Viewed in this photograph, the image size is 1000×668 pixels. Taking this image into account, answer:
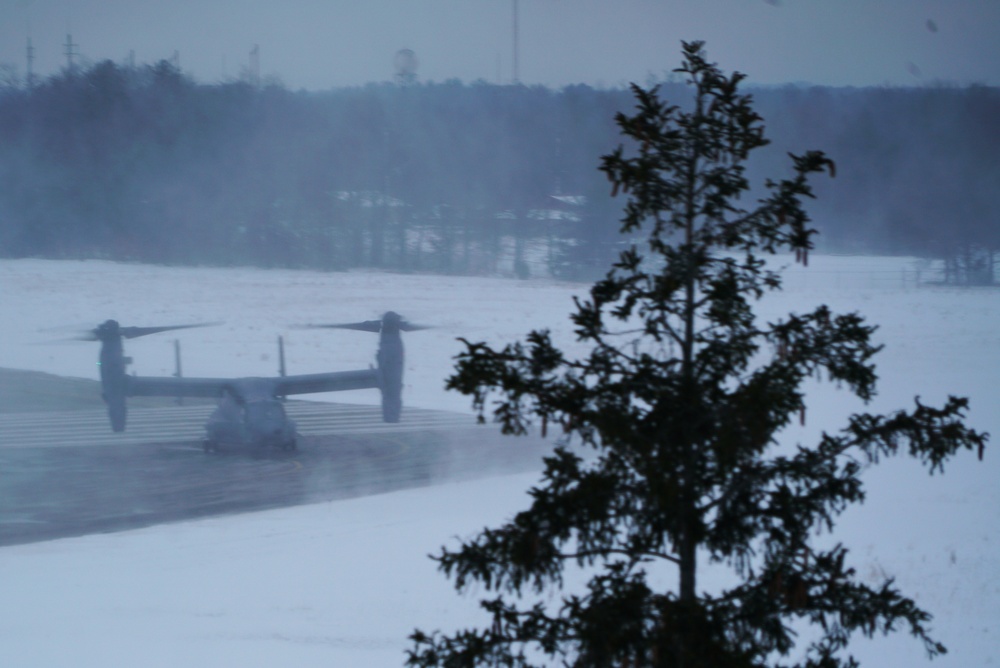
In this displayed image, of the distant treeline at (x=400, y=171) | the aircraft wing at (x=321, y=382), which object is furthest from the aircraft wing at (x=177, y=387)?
the distant treeline at (x=400, y=171)

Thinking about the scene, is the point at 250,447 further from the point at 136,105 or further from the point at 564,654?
the point at 136,105

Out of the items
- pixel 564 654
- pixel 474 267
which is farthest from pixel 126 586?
pixel 474 267

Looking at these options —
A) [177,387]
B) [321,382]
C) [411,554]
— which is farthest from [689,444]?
[177,387]

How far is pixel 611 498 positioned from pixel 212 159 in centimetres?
3706

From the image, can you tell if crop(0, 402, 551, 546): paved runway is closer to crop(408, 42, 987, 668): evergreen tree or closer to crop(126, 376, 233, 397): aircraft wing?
crop(126, 376, 233, 397): aircraft wing

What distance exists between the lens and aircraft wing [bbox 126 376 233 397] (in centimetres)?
1889

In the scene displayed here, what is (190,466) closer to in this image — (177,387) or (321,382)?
(177,387)

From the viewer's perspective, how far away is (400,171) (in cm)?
3416

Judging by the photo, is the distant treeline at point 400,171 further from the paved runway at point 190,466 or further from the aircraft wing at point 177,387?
the aircraft wing at point 177,387

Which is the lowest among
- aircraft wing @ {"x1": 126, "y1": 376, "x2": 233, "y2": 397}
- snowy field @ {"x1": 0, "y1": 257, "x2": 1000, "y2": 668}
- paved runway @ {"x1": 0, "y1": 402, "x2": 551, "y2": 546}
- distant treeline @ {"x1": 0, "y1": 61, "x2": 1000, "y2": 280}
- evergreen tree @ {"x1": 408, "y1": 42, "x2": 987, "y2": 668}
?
paved runway @ {"x1": 0, "y1": 402, "x2": 551, "y2": 546}

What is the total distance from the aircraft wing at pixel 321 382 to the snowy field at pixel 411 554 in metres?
3.61

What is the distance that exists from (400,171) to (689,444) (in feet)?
104

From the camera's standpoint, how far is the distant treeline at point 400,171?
90.9 feet

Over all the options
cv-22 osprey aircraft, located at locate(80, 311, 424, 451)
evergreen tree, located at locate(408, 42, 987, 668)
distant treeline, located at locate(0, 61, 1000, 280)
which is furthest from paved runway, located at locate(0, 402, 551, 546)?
evergreen tree, located at locate(408, 42, 987, 668)
